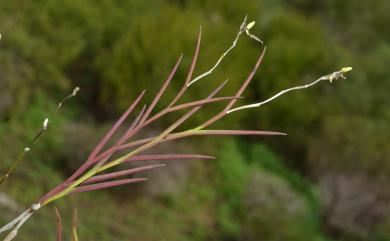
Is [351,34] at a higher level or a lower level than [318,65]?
lower

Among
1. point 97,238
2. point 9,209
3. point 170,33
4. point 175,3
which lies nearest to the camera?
point 9,209

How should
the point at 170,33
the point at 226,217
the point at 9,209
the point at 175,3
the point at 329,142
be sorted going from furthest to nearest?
1. the point at 175,3
2. the point at 329,142
3. the point at 170,33
4. the point at 226,217
5. the point at 9,209

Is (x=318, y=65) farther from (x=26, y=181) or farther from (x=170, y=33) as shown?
(x=26, y=181)

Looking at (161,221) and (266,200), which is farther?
(266,200)

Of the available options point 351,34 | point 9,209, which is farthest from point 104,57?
point 351,34

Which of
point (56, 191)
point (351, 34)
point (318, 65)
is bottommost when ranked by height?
point (351, 34)

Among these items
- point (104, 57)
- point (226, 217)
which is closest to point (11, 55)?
point (104, 57)

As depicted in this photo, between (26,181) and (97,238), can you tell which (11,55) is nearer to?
(26,181)
